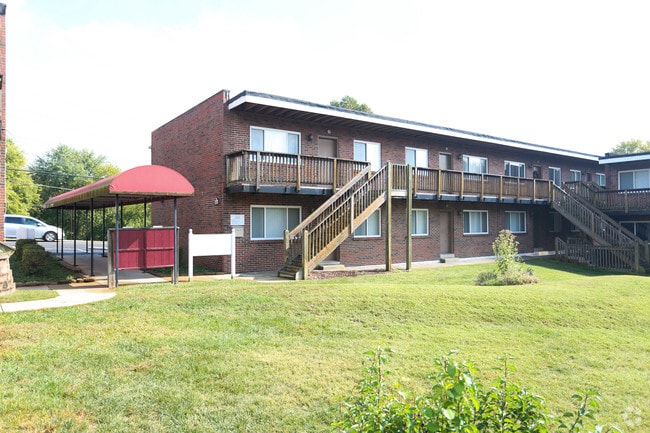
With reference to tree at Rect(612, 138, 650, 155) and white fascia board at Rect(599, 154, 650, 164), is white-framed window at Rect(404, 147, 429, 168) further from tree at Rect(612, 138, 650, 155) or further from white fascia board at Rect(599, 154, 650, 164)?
tree at Rect(612, 138, 650, 155)

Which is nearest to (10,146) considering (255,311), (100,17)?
(100,17)

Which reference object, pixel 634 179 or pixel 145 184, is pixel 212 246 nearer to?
pixel 145 184

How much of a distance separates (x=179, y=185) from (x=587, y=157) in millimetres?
26452

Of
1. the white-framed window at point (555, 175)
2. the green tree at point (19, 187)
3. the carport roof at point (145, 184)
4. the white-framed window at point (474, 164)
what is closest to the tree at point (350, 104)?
the white-framed window at point (555, 175)

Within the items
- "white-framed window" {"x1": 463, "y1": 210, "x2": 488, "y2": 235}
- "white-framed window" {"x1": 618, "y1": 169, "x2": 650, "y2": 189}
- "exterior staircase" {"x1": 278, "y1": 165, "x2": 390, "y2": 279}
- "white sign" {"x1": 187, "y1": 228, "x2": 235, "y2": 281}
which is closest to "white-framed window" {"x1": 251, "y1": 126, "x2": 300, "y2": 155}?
"exterior staircase" {"x1": 278, "y1": 165, "x2": 390, "y2": 279}

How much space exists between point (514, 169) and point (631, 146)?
146 ft

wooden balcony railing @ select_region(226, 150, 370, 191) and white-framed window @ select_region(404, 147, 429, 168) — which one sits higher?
white-framed window @ select_region(404, 147, 429, 168)

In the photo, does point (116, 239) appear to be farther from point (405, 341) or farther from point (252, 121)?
point (405, 341)

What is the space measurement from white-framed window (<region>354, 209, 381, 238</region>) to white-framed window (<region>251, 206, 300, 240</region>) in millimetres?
2985

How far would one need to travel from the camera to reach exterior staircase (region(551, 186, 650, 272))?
1998cm

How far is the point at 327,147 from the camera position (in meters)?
18.9

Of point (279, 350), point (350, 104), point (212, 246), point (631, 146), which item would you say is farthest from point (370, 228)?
point (631, 146)

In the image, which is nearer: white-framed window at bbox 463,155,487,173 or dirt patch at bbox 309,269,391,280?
dirt patch at bbox 309,269,391,280

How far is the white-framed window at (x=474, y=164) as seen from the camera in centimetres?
2391
